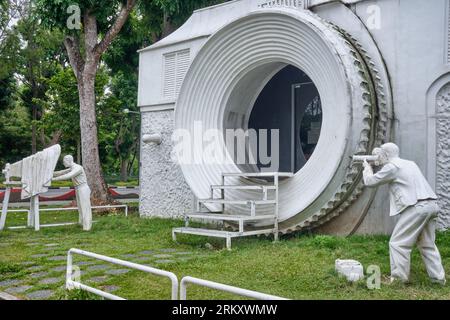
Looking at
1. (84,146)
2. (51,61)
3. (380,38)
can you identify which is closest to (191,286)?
(380,38)

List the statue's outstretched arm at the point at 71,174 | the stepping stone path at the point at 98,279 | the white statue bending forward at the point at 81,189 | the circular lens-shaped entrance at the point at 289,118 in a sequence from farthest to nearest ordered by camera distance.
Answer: the circular lens-shaped entrance at the point at 289,118 → the white statue bending forward at the point at 81,189 → the statue's outstretched arm at the point at 71,174 → the stepping stone path at the point at 98,279

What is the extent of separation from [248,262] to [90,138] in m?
8.04

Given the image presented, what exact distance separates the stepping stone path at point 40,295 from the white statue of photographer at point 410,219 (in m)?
3.36

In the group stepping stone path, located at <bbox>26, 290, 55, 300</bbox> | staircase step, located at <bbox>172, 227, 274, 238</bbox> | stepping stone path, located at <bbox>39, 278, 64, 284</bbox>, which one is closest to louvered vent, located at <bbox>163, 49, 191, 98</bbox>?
staircase step, located at <bbox>172, 227, 274, 238</bbox>

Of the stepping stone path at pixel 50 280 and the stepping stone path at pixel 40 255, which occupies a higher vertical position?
the stepping stone path at pixel 50 280

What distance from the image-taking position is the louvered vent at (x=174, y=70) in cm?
1079

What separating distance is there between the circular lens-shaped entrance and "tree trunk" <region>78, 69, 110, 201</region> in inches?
173

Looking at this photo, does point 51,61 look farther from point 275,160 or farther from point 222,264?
point 222,264

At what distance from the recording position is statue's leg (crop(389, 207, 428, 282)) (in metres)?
4.93

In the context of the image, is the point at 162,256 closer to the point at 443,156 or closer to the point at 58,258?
the point at 58,258

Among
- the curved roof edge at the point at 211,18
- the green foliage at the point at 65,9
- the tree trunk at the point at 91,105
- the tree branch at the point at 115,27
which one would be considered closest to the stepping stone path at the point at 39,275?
the curved roof edge at the point at 211,18

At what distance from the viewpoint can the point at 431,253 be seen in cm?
497

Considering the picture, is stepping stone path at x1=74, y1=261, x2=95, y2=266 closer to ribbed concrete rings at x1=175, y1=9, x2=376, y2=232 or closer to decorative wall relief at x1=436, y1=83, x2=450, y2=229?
ribbed concrete rings at x1=175, y1=9, x2=376, y2=232

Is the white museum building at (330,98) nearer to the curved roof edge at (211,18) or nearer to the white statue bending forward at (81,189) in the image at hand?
the curved roof edge at (211,18)
